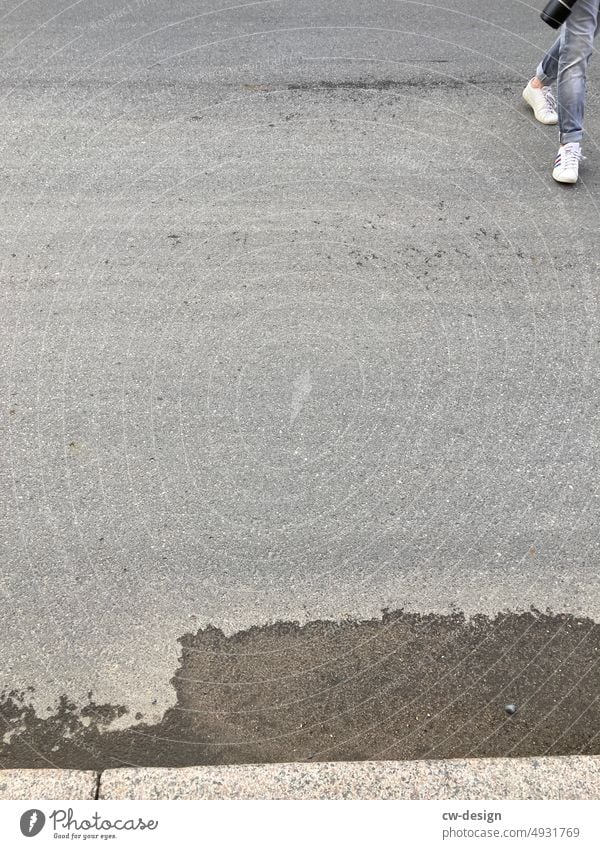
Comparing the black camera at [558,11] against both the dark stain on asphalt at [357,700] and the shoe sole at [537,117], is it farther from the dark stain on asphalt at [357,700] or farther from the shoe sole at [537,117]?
the dark stain on asphalt at [357,700]

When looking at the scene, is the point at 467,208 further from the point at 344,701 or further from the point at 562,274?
the point at 344,701

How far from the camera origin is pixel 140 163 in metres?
5.16

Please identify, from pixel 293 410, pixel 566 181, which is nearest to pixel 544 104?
pixel 566 181

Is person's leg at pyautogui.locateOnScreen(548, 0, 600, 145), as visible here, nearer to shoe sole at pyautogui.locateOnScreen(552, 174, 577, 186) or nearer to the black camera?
the black camera

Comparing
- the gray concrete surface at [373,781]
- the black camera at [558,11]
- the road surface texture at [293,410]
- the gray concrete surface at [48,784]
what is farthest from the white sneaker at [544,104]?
the gray concrete surface at [48,784]

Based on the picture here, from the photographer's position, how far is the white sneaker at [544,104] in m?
5.50

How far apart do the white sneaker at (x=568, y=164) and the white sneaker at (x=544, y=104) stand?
531 millimetres

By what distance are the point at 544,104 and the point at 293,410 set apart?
3.22 meters

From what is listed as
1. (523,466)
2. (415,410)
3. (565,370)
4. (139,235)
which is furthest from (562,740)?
(139,235)

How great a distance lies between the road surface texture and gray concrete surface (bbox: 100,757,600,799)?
0.50 ft

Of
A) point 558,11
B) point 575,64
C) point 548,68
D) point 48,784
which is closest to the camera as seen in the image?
point 48,784

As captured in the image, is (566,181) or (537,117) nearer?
(566,181)

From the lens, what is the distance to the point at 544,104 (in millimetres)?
5527

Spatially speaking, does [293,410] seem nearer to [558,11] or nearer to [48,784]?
[48,784]
